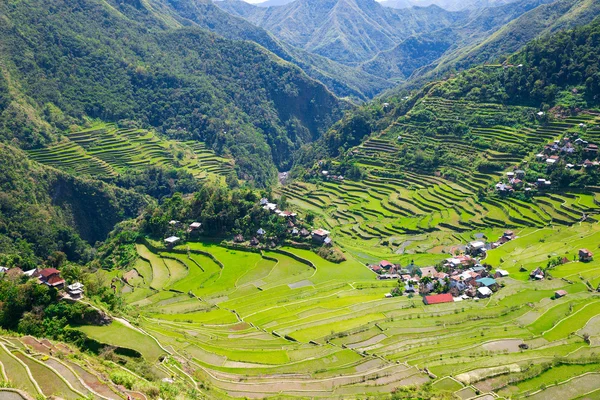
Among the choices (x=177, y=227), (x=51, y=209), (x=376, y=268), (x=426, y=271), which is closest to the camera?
(x=426, y=271)

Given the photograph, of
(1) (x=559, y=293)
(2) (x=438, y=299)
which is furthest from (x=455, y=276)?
(1) (x=559, y=293)

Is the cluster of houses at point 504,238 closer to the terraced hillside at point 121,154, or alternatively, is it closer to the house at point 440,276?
the house at point 440,276

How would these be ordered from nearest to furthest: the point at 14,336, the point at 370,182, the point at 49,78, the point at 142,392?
the point at 142,392 → the point at 14,336 → the point at 370,182 → the point at 49,78

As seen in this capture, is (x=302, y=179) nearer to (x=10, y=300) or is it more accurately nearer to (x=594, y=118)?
(x=594, y=118)

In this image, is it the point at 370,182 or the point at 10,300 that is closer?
the point at 10,300

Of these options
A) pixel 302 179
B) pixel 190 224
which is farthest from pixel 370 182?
pixel 190 224

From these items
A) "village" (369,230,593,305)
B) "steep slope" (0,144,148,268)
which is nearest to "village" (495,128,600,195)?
"village" (369,230,593,305)

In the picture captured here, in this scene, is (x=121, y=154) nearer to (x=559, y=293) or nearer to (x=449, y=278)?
(x=449, y=278)
